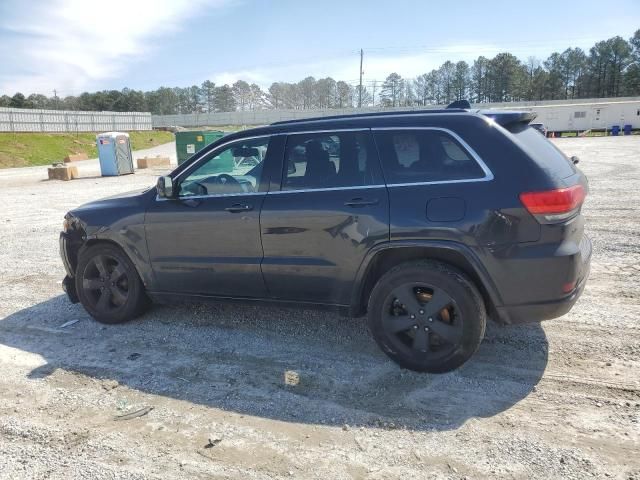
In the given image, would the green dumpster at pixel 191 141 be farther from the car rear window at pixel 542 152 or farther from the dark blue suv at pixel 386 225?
the car rear window at pixel 542 152

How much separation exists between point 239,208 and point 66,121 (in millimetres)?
50852

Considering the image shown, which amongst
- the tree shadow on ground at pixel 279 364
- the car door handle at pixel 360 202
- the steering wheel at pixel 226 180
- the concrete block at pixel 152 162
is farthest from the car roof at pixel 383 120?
the concrete block at pixel 152 162

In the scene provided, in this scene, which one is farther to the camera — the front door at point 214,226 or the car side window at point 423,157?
the front door at point 214,226

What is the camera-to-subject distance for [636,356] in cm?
385

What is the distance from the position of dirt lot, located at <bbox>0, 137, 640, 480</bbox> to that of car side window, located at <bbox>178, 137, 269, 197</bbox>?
1362mm

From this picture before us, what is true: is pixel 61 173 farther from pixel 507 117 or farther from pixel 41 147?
pixel 507 117

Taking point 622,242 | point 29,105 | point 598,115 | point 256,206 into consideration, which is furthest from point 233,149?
point 29,105

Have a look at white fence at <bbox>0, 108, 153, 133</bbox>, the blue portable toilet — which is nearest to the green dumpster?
the blue portable toilet

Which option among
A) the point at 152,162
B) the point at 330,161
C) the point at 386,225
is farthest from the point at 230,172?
the point at 152,162

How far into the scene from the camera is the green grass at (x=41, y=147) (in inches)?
1351

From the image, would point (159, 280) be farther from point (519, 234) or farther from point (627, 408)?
point (627, 408)

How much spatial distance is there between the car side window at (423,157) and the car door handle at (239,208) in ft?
3.99

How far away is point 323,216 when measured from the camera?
3904 mm

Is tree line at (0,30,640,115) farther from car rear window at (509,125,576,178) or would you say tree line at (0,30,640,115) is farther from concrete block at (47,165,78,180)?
car rear window at (509,125,576,178)
